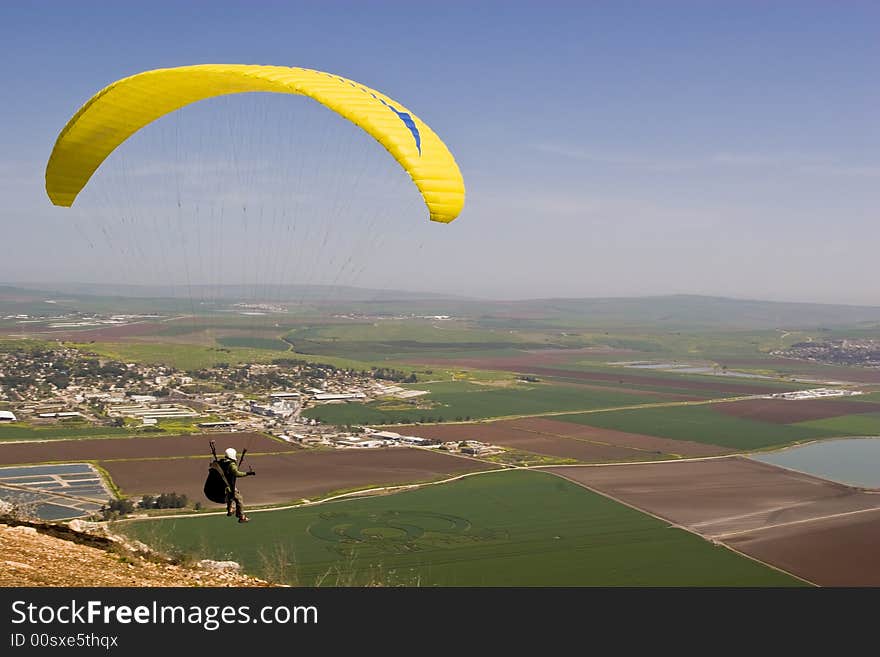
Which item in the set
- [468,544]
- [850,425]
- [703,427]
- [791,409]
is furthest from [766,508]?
[791,409]

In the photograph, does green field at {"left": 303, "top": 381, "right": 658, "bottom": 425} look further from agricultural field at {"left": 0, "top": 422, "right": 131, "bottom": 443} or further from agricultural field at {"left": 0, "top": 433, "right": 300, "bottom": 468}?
agricultural field at {"left": 0, "top": 422, "right": 131, "bottom": 443}

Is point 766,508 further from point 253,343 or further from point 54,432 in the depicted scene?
point 253,343

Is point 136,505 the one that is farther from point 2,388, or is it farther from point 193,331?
point 193,331

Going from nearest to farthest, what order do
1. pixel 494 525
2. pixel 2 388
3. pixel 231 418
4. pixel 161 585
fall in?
pixel 161 585, pixel 494 525, pixel 231 418, pixel 2 388

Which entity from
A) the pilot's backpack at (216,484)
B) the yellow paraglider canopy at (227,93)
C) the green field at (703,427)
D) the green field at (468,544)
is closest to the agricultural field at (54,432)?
the green field at (468,544)
